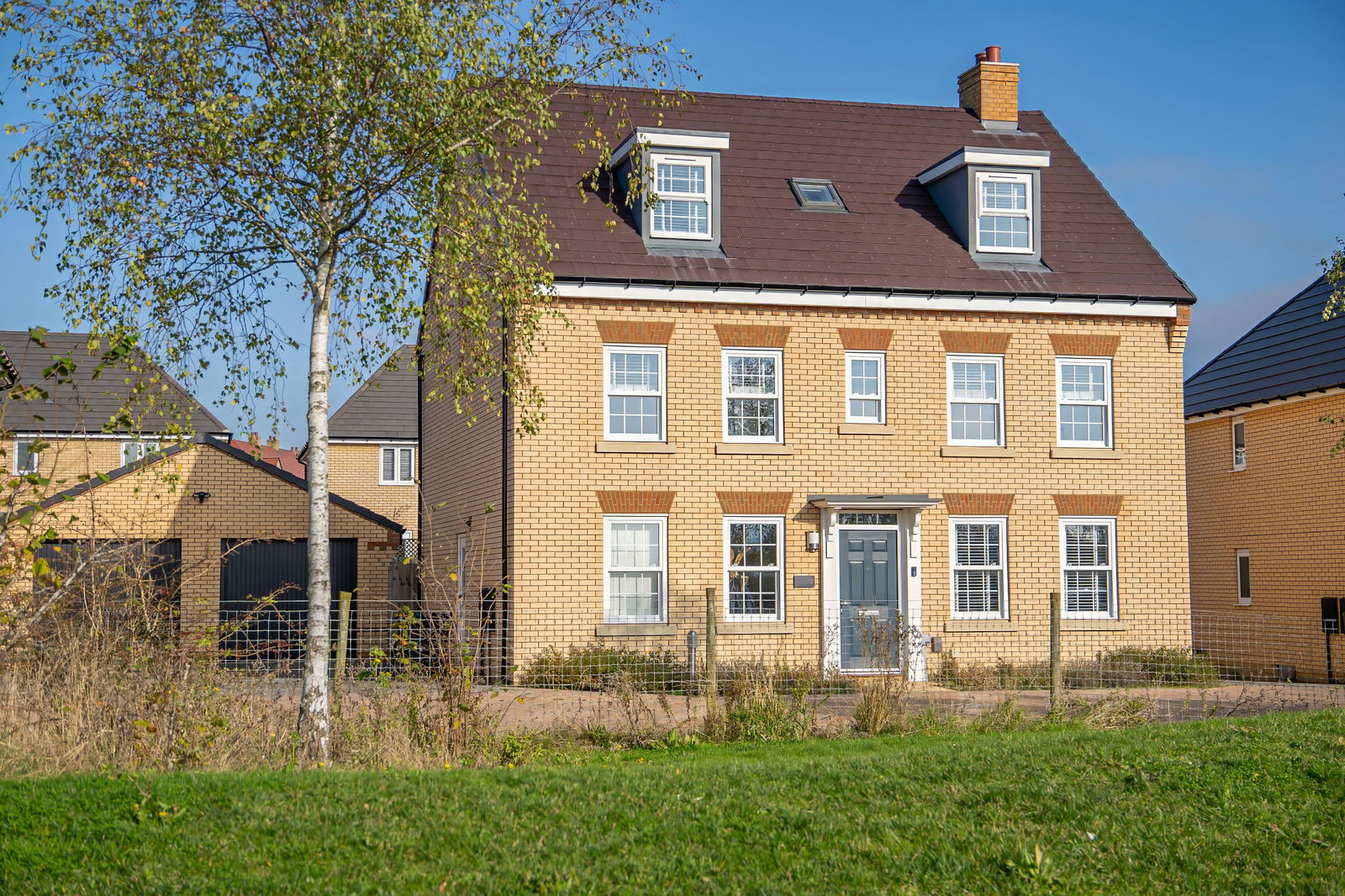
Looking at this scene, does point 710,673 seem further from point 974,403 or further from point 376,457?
point 376,457

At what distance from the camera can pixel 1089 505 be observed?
68.2 ft

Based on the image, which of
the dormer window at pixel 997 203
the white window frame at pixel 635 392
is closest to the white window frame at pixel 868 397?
the dormer window at pixel 997 203

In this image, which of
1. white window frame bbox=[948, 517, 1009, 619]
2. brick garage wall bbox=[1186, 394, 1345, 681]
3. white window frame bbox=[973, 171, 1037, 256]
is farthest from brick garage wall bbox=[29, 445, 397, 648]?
brick garage wall bbox=[1186, 394, 1345, 681]

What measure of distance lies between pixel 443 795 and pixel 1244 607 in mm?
23342

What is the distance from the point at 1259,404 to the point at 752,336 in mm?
12936

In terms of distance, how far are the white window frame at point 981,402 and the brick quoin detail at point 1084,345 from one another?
3.22 ft

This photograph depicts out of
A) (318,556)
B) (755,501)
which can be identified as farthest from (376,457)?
(318,556)

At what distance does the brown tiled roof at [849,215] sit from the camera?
1995cm

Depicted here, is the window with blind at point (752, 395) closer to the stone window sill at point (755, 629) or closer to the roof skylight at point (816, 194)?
the stone window sill at point (755, 629)

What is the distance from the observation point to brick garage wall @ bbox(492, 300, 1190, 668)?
1891 centimetres

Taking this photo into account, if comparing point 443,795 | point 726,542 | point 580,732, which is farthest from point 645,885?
point 726,542

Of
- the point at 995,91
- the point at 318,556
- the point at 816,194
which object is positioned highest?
the point at 995,91

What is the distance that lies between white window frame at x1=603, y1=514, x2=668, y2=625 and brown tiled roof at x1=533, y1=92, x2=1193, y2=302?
11.9ft

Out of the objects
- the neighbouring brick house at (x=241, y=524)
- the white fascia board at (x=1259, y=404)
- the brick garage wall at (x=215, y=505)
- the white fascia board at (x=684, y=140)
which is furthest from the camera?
the white fascia board at (x=1259, y=404)
